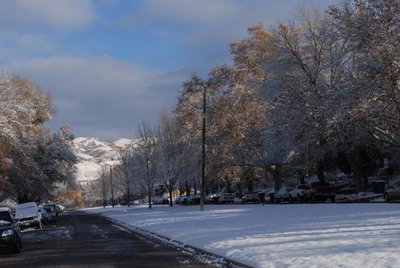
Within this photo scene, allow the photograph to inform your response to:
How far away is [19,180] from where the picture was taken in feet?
184

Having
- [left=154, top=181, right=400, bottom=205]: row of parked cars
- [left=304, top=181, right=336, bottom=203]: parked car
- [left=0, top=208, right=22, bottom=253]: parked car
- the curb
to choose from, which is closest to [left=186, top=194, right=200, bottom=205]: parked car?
[left=154, top=181, right=400, bottom=205]: row of parked cars

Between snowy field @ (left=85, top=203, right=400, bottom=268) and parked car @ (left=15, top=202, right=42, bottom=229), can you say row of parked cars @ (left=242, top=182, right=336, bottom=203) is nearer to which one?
parked car @ (left=15, top=202, right=42, bottom=229)

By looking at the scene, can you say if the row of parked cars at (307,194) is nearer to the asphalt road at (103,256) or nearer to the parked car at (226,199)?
the parked car at (226,199)

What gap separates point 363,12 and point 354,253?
79.3 feet

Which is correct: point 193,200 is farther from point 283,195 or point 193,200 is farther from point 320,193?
point 320,193

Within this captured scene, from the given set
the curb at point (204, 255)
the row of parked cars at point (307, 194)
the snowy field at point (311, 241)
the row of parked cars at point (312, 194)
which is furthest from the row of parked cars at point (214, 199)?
the curb at point (204, 255)

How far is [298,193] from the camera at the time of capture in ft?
172

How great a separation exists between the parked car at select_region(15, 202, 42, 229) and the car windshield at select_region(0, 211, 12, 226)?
20012mm

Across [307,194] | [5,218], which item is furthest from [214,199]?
[5,218]

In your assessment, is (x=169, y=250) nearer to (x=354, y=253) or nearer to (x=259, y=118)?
(x=354, y=253)

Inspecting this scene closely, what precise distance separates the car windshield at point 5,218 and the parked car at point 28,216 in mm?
20012

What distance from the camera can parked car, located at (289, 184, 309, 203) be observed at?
51.4 meters

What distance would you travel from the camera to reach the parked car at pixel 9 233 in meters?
19.8

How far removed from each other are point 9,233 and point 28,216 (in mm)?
21937
